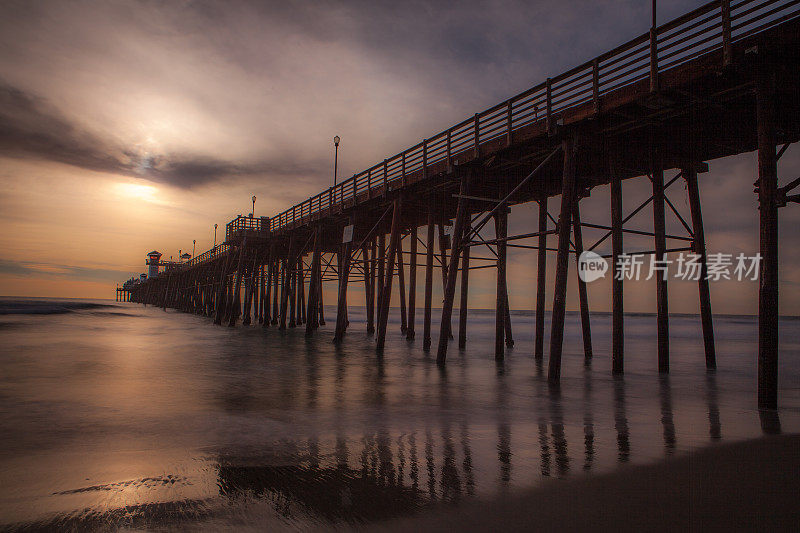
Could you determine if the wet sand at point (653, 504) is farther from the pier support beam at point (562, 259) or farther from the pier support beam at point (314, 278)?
the pier support beam at point (314, 278)

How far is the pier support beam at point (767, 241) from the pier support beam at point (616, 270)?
393 centimetres

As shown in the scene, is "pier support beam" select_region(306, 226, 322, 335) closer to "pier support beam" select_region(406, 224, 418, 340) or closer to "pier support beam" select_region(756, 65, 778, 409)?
"pier support beam" select_region(406, 224, 418, 340)

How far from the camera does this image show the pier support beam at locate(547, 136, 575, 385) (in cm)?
1025

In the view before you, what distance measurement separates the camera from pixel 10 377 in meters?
10.6

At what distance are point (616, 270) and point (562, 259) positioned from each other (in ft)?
7.61

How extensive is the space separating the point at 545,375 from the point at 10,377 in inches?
511

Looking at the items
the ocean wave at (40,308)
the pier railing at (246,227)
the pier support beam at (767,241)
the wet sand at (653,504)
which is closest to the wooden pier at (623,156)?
the pier support beam at (767,241)

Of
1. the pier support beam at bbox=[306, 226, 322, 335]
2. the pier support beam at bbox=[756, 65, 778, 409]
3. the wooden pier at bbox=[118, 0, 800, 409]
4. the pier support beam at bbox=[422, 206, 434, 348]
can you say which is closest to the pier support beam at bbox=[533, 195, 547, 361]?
the wooden pier at bbox=[118, 0, 800, 409]

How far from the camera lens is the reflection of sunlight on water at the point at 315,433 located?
12.7 feet

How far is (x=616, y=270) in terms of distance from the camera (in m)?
11.6

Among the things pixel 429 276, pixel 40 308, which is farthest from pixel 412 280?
pixel 40 308

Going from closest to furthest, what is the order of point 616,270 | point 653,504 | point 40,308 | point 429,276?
1. point 653,504
2. point 616,270
3. point 429,276
4. point 40,308
